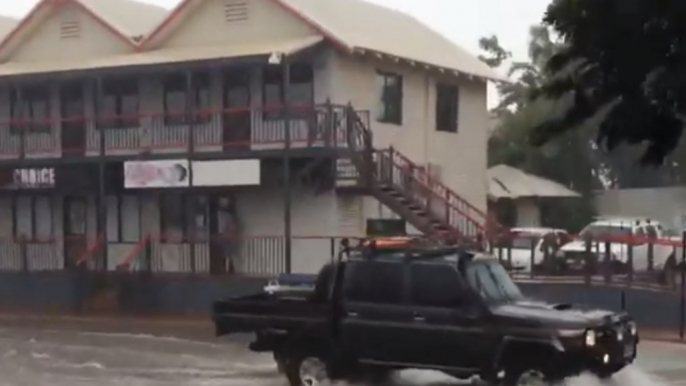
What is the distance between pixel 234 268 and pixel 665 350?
1290 cm

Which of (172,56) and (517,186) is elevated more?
(172,56)

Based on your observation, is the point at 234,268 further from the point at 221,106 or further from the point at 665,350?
the point at 665,350

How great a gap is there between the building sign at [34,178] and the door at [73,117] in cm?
69

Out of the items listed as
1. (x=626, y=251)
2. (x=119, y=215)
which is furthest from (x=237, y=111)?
(x=626, y=251)

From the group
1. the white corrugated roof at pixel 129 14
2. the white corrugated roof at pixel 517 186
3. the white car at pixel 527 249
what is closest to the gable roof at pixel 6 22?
the white corrugated roof at pixel 129 14

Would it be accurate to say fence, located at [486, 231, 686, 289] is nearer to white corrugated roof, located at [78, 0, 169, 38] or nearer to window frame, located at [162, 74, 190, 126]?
window frame, located at [162, 74, 190, 126]

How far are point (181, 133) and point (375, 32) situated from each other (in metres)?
5.88

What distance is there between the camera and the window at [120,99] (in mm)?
33781

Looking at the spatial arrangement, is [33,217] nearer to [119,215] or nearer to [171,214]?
[119,215]

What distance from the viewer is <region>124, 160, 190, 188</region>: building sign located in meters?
Result: 30.5

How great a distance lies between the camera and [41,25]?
36.4 m

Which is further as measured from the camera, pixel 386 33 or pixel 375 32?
pixel 386 33

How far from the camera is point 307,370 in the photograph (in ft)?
49.9

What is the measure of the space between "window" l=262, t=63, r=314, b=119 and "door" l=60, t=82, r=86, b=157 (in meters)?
4.74
